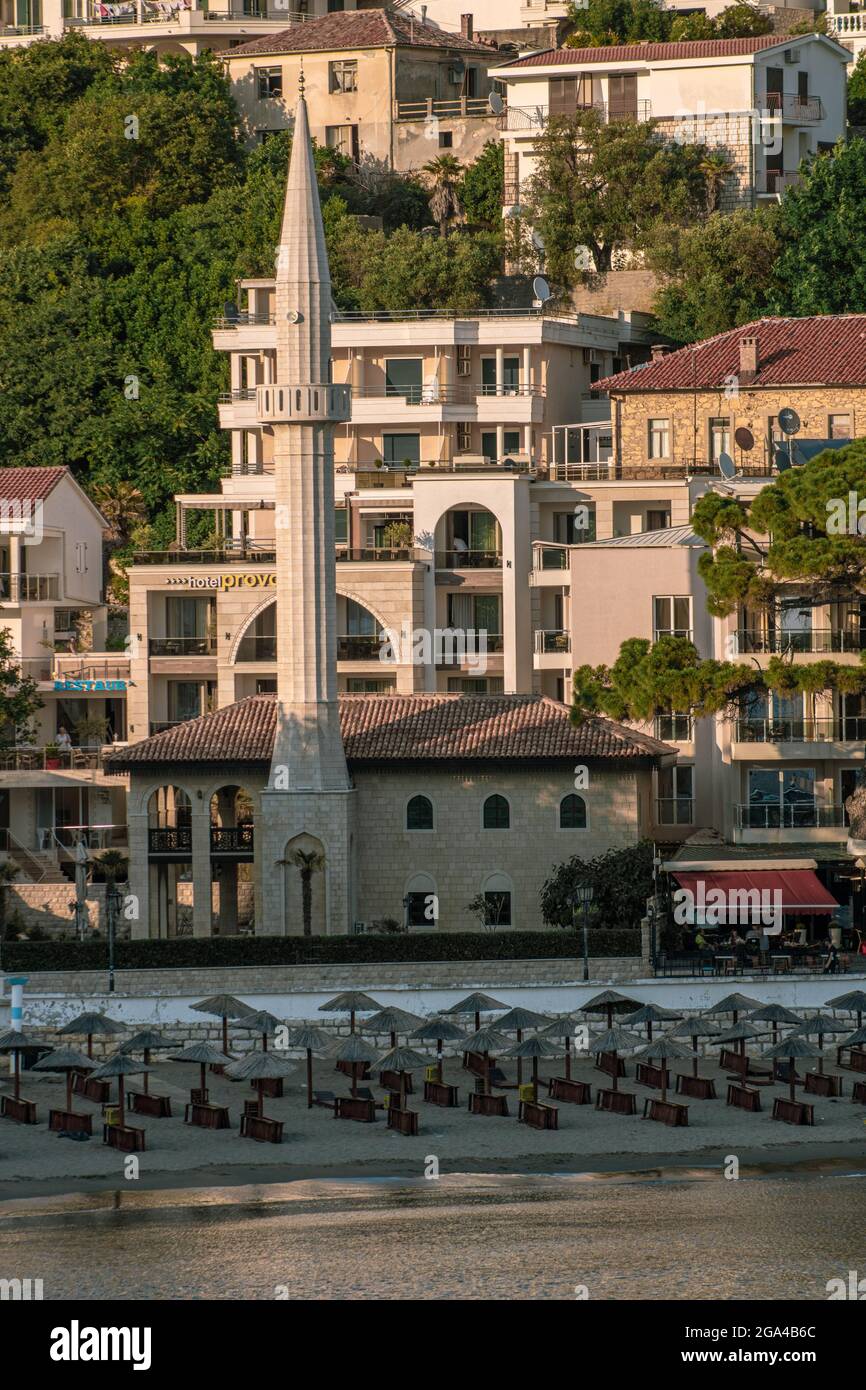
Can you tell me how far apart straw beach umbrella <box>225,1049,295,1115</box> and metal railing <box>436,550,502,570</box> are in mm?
29362

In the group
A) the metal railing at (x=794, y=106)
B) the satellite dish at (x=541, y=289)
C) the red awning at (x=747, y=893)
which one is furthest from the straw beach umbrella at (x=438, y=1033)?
the metal railing at (x=794, y=106)

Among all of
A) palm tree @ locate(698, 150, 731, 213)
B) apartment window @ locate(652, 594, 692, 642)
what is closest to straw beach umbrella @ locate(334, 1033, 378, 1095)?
apartment window @ locate(652, 594, 692, 642)

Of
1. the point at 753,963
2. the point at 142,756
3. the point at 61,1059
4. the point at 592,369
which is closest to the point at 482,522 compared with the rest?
the point at 592,369

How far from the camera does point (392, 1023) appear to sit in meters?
66.8

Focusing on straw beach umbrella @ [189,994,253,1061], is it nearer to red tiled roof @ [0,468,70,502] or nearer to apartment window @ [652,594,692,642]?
apartment window @ [652,594,692,642]

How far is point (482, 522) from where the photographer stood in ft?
305

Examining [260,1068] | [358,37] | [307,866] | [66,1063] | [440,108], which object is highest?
[358,37]

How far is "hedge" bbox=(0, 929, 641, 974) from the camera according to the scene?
71750mm

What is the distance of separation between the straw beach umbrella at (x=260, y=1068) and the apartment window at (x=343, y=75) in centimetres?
6080

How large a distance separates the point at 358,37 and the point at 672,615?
42.4 m

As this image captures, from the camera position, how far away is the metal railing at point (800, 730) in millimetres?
80625

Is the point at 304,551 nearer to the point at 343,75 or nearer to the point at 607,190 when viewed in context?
the point at 607,190

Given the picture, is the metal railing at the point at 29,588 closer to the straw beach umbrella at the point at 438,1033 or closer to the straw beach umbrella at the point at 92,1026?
the straw beach umbrella at the point at 92,1026

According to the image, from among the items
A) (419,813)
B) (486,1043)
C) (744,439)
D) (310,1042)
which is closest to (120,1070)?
(310,1042)
